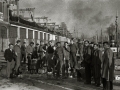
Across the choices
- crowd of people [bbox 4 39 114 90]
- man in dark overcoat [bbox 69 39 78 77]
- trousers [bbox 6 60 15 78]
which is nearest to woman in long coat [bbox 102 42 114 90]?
crowd of people [bbox 4 39 114 90]

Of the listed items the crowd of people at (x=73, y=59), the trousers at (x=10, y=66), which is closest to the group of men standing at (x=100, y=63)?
the crowd of people at (x=73, y=59)

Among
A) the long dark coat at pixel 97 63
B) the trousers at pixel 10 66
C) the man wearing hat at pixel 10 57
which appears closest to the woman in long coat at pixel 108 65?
the long dark coat at pixel 97 63

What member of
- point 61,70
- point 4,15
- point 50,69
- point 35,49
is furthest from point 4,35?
point 61,70

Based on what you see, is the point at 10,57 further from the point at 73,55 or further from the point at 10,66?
the point at 73,55

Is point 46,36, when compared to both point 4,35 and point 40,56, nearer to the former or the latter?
point 4,35

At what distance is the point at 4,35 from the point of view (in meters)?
20.1

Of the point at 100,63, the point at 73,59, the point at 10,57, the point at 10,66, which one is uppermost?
the point at 10,57

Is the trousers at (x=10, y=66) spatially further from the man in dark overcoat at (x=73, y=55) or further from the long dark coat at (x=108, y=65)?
the long dark coat at (x=108, y=65)

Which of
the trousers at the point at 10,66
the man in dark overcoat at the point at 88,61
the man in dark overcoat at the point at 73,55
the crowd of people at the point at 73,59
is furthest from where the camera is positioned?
the man in dark overcoat at the point at 73,55

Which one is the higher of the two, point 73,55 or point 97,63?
point 73,55

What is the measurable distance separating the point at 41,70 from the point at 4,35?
1008 centimetres

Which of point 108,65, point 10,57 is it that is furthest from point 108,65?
point 10,57

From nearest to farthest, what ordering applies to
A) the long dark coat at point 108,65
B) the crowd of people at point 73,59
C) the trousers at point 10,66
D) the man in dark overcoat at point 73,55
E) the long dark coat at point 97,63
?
the long dark coat at point 108,65 < the crowd of people at point 73,59 < the long dark coat at point 97,63 < the trousers at point 10,66 < the man in dark overcoat at point 73,55

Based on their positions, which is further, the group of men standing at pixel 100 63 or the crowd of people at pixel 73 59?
the crowd of people at pixel 73 59
